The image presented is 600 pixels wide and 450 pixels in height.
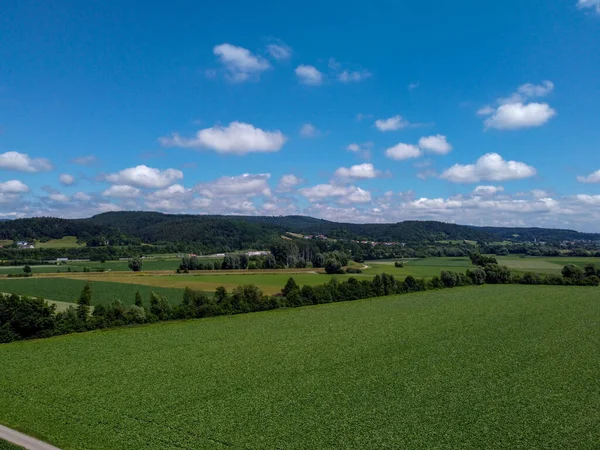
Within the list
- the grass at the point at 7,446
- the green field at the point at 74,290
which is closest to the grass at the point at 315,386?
the grass at the point at 7,446

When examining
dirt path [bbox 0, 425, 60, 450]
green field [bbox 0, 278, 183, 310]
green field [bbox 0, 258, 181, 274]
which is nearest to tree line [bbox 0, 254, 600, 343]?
green field [bbox 0, 278, 183, 310]

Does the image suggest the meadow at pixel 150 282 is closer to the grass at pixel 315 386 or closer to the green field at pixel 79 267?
the green field at pixel 79 267

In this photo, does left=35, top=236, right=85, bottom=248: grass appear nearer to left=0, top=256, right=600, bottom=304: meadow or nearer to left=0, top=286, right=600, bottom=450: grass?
left=0, top=256, right=600, bottom=304: meadow

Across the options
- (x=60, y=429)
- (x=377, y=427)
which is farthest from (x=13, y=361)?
(x=377, y=427)

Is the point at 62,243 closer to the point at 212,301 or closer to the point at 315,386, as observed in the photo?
the point at 212,301

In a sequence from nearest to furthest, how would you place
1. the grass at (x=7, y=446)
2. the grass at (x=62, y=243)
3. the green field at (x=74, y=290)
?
the grass at (x=7, y=446) < the green field at (x=74, y=290) < the grass at (x=62, y=243)

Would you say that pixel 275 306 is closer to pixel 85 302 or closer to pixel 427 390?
pixel 85 302

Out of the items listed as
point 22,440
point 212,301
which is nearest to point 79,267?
point 212,301
